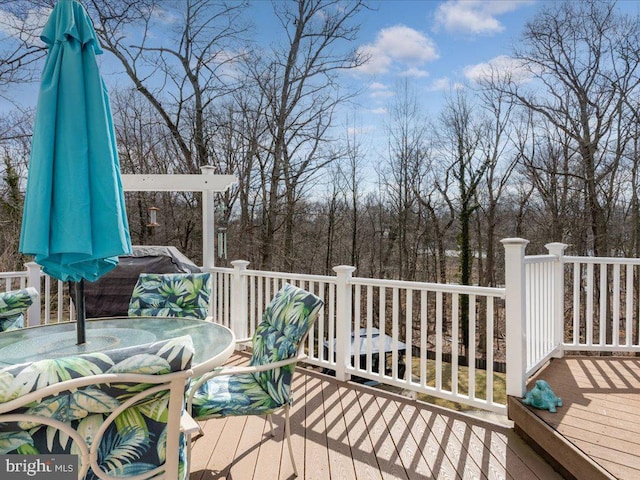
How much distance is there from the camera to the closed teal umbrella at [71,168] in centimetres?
180

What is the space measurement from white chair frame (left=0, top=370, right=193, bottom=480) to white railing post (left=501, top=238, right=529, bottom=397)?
7.87ft

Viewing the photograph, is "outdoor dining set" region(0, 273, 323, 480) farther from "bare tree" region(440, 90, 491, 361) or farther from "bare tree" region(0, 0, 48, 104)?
"bare tree" region(440, 90, 491, 361)

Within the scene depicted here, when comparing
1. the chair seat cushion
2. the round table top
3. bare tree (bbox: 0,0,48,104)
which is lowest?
the chair seat cushion

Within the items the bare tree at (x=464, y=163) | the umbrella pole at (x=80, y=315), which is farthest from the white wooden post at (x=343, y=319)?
the bare tree at (x=464, y=163)

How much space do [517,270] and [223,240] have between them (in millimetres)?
4126

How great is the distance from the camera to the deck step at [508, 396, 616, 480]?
203 cm

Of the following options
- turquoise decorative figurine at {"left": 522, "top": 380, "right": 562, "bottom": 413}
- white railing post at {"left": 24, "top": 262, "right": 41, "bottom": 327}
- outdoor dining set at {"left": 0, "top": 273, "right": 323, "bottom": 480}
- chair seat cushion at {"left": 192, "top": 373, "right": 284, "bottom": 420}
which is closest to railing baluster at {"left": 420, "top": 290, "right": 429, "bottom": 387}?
turquoise decorative figurine at {"left": 522, "top": 380, "right": 562, "bottom": 413}

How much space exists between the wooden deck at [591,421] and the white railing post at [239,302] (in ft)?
9.59

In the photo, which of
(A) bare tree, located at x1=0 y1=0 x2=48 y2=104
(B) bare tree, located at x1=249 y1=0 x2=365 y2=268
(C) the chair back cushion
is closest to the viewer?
(C) the chair back cushion

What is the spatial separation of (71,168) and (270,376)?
1491mm

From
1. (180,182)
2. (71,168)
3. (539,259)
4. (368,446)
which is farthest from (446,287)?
(180,182)

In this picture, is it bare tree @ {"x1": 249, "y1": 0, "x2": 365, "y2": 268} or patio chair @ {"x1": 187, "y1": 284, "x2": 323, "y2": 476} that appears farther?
bare tree @ {"x1": 249, "y1": 0, "x2": 365, "y2": 268}

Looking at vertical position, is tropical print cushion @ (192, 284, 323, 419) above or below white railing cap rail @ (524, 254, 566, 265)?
below

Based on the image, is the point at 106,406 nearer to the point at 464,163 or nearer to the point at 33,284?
the point at 33,284
